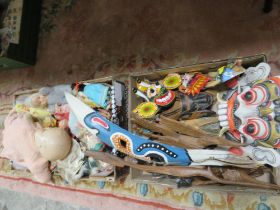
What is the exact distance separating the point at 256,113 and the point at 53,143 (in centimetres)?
68

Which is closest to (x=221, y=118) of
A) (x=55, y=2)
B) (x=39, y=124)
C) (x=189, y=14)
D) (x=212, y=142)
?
(x=212, y=142)

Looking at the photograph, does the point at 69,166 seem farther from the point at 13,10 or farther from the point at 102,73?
the point at 13,10

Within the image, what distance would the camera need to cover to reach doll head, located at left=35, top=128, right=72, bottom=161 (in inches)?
42.4

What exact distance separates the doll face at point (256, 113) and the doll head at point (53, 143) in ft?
1.89

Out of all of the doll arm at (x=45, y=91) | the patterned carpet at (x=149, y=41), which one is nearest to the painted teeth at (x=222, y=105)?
the patterned carpet at (x=149, y=41)

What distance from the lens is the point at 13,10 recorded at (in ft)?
5.24

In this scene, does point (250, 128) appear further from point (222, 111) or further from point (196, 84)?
point (196, 84)

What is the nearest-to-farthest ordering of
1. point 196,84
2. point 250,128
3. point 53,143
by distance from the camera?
point 250,128 → point 196,84 → point 53,143

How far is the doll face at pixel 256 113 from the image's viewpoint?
753 mm

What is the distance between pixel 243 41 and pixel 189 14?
0.25m

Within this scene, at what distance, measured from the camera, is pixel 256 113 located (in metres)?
0.78

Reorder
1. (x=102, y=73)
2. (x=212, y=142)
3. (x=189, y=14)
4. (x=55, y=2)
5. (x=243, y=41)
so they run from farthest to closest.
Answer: (x=55, y=2) < (x=102, y=73) < (x=189, y=14) < (x=243, y=41) < (x=212, y=142)

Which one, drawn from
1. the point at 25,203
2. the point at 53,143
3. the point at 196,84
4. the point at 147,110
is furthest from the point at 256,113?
the point at 25,203

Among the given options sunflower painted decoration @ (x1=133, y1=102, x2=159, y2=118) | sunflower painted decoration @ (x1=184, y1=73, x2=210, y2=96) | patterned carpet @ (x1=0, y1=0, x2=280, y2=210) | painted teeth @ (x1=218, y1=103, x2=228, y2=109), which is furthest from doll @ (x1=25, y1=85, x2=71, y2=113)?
painted teeth @ (x1=218, y1=103, x2=228, y2=109)
